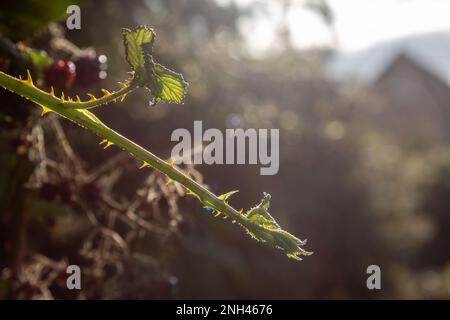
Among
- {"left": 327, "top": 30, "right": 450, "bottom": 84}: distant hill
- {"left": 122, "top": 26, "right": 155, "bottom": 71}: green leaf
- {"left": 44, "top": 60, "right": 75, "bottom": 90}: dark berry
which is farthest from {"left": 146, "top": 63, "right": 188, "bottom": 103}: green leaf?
{"left": 327, "top": 30, "right": 450, "bottom": 84}: distant hill

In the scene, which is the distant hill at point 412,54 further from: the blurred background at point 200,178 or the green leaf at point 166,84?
the green leaf at point 166,84

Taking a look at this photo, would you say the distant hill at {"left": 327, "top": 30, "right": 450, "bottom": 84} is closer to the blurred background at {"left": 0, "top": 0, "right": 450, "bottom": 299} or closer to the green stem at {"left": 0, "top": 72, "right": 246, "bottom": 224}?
the blurred background at {"left": 0, "top": 0, "right": 450, "bottom": 299}

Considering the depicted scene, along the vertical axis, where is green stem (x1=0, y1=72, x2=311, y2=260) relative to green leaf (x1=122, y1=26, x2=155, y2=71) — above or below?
below

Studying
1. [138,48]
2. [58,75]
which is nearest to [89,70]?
[58,75]

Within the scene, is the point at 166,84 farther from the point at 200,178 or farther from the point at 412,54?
the point at 412,54
